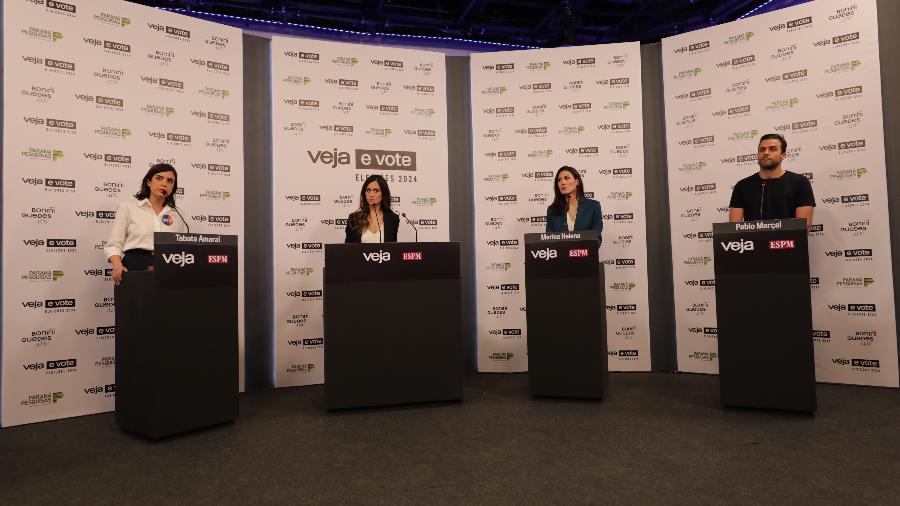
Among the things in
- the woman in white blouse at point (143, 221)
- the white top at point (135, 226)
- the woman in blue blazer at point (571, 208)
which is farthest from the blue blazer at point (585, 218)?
the white top at point (135, 226)

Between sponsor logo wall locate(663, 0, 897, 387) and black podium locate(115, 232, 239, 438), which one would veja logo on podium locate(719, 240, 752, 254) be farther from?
black podium locate(115, 232, 239, 438)

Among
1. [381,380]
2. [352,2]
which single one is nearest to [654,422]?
[381,380]

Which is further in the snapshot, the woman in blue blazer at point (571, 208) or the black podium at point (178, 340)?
the woman in blue blazer at point (571, 208)

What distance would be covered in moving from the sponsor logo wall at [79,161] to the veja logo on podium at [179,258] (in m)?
1.26

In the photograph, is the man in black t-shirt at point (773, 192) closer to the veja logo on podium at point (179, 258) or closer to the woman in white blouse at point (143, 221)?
the veja logo on podium at point (179, 258)

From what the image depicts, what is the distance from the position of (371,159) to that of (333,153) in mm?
364

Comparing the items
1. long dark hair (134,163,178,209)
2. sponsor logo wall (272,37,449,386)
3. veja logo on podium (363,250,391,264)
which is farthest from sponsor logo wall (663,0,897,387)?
long dark hair (134,163,178,209)

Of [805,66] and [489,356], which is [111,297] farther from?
[805,66]

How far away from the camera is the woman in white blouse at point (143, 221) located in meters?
3.40

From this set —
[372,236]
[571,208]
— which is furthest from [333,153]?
[571,208]

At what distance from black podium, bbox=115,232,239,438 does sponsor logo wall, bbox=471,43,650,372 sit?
2.52 metres

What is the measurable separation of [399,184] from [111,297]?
8.47 ft

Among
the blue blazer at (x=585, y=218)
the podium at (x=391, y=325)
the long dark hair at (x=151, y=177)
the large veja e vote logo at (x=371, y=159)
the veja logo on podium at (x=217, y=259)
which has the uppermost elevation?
the large veja e vote logo at (x=371, y=159)

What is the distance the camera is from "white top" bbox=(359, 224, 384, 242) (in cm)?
409
